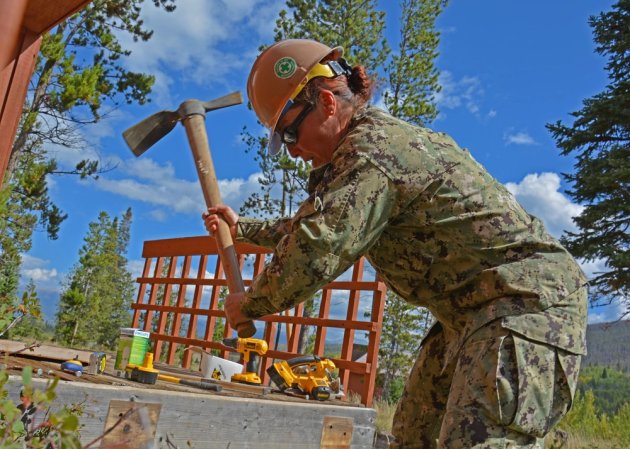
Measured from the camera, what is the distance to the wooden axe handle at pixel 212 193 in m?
2.76

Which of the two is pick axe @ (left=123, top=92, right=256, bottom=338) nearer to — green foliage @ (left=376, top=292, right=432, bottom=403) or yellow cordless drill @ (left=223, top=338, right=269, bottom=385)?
yellow cordless drill @ (left=223, top=338, right=269, bottom=385)

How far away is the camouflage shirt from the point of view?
181 centimetres

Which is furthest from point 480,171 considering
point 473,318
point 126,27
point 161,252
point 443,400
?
point 126,27

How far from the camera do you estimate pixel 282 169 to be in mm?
19906

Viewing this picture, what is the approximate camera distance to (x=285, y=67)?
90.0 inches

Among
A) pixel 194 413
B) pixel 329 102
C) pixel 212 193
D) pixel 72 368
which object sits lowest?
pixel 194 413

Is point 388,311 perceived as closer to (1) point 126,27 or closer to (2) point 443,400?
(1) point 126,27

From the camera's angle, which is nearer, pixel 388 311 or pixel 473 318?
pixel 473 318

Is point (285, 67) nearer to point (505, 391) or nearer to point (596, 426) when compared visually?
point (505, 391)

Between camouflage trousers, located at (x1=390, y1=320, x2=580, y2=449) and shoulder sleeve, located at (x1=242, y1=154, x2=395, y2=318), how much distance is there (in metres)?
0.47

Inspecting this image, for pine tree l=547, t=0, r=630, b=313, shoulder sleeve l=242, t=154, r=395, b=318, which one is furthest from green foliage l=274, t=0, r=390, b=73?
shoulder sleeve l=242, t=154, r=395, b=318

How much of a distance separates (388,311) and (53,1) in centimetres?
1817

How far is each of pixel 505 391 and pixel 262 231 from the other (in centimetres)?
130

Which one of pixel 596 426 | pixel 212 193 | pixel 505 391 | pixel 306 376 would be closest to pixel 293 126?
pixel 212 193
